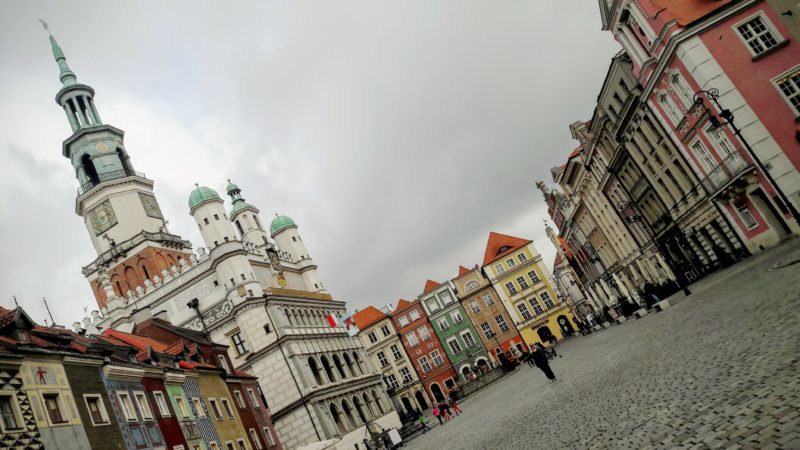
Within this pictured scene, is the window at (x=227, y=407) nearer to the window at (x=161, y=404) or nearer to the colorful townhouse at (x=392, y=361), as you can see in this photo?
the window at (x=161, y=404)

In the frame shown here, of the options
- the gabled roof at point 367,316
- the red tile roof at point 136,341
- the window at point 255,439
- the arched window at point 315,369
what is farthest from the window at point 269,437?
the gabled roof at point 367,316

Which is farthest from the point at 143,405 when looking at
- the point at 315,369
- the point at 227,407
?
the point at 315,369

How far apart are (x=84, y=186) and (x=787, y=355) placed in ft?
225

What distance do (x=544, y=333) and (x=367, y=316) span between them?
27190 millimetres

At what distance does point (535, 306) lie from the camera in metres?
85.1

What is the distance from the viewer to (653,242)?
5359 cm

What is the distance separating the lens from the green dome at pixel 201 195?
189 ft

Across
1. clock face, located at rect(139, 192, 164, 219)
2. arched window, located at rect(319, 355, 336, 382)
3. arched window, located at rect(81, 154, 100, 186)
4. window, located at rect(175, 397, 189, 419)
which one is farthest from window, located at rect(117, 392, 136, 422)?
arched window, located at rect(81, 154, 100, 186)

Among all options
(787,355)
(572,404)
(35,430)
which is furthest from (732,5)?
(35,430)

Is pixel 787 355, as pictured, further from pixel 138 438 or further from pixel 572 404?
pixel 138 438

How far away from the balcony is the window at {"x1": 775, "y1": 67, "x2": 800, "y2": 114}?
12.6 ft

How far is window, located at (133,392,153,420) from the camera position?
26.8 metres

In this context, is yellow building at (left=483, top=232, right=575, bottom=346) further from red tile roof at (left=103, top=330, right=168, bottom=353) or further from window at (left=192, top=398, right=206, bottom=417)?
window at (left=192, top=398, right=206, bottom=417)

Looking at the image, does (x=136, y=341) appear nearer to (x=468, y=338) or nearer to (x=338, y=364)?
(x=338, y=364)
